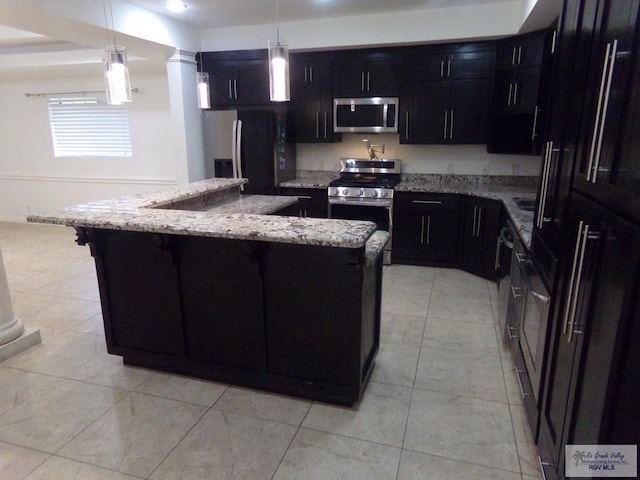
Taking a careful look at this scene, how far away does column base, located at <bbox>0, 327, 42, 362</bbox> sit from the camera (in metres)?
2.89

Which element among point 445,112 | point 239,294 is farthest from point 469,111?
point 239,294

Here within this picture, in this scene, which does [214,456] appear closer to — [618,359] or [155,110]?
[618,359]

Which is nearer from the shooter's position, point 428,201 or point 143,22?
point 143,22

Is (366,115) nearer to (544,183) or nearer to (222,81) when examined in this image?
(222,81)

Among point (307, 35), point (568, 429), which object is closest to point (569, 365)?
point (568, 429)

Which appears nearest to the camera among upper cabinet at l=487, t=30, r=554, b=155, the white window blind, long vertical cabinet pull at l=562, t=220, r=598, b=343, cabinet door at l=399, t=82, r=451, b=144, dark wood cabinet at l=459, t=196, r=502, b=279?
long vertical cabinet pull at l=562, t=220, r=598, b=343

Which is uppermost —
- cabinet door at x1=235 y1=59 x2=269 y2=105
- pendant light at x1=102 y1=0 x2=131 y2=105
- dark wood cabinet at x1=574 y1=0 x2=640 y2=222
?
cabinet door at x1=235 y1=59 x2=269 y2=105

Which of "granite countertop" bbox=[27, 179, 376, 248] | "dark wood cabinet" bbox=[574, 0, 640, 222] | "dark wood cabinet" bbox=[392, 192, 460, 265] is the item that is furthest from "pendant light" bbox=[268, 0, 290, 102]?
"dark wood cabinet" bbox=[392, 192, 460, 265]

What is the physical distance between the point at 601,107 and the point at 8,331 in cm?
360

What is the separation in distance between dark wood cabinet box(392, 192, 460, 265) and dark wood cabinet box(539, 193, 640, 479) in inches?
115

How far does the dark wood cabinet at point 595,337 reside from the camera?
1.09 metres

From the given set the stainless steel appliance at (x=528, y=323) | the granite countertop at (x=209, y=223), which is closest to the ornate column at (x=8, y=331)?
the granite countertop at (x=209, y=223)

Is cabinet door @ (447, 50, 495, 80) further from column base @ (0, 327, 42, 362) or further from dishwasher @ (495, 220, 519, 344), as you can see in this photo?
column base @ (0, 327, 42, 362)

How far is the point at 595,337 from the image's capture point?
1274mm
